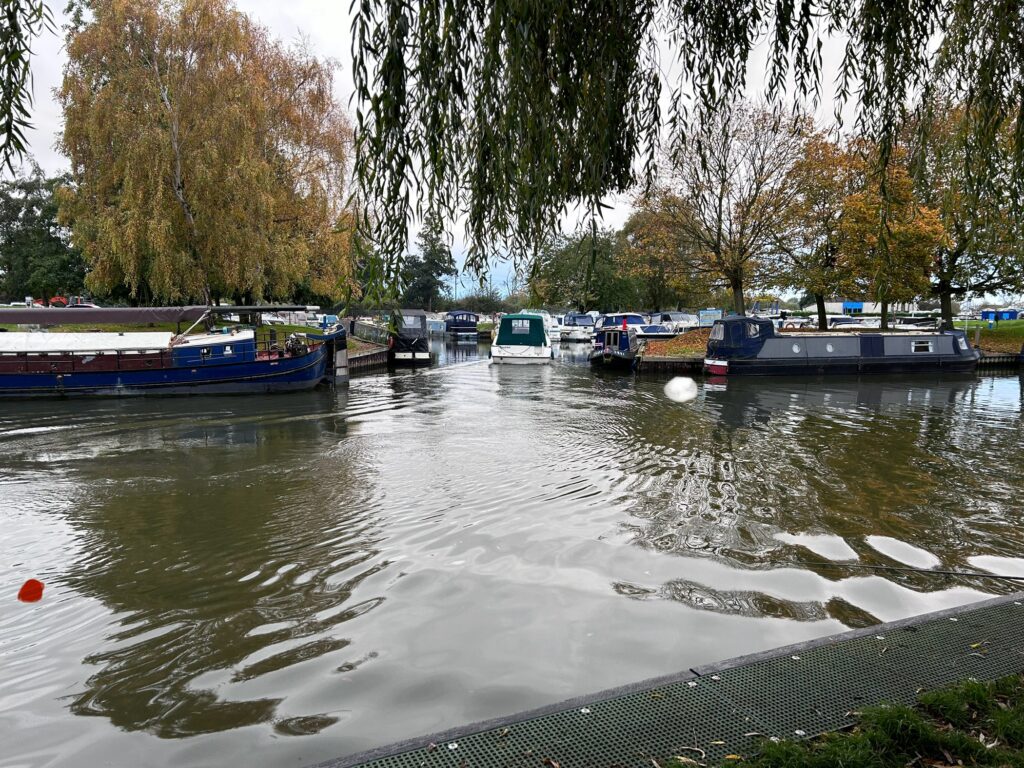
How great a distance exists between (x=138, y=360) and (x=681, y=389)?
16.7 metres

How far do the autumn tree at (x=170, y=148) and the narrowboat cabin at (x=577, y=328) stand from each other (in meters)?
30.9

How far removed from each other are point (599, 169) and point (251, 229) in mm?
23318

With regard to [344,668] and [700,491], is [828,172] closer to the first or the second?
[700,491]

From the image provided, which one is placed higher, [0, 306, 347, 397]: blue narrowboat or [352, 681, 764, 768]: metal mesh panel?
[0, 306, 347, 397]: blue narrowboat

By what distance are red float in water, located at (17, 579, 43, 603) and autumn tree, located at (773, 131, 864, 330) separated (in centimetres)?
2793

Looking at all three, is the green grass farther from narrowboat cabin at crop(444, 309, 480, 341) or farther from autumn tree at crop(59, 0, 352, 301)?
narrowboat cabin at crop(444, 309, 480, 341)

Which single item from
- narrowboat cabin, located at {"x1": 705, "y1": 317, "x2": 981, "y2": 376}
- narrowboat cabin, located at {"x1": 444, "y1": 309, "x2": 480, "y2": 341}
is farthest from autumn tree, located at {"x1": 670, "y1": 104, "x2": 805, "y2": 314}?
narrowboat cabin, located at {"x1": 444, "y1": 309, "x2": 480, "y2": 341}

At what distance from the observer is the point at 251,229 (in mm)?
23734

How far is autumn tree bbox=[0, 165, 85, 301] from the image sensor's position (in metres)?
44.4

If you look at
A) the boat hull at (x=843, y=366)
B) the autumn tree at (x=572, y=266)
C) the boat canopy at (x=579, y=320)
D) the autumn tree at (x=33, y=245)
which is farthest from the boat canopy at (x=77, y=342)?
the boat canopy at (x=579, y=320)

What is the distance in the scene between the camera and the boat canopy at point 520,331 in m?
32.1

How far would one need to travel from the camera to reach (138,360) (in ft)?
61.0

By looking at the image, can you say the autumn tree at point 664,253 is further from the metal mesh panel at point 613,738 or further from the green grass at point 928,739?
the metal mesh panel at point 613,738

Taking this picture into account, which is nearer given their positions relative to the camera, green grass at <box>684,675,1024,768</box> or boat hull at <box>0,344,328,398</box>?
green grass at <box>684,675,1024,768</box>
